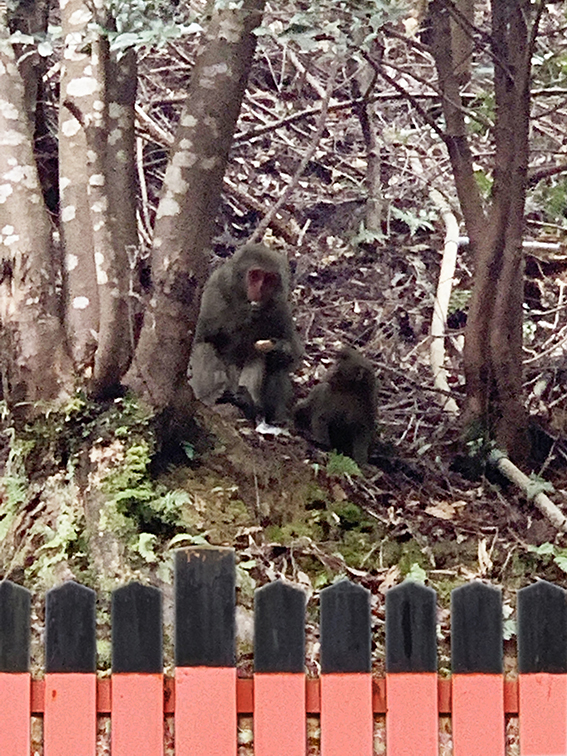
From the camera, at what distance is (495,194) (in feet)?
14.3

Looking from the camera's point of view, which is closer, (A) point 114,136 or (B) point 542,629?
(B) point 542,629

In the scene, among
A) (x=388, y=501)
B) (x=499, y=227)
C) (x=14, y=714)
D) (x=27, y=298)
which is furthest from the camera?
(x=499, y=227)

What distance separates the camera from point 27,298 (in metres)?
3.58

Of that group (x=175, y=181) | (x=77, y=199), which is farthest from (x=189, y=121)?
(x=77, y=199)

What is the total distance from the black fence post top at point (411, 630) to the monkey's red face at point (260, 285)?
2654mm

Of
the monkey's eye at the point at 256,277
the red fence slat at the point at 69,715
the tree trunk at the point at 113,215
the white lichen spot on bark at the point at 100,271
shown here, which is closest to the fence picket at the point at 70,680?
the red fence slat at the point at 69,715

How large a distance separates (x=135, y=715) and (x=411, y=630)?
58 cm

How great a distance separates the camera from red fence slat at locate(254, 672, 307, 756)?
231 cm

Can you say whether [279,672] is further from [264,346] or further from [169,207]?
[264,346]

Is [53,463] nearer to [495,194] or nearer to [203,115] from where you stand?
[203,115]

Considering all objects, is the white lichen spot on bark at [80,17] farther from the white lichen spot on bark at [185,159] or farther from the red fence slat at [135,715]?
the red fence slat at [135,715]

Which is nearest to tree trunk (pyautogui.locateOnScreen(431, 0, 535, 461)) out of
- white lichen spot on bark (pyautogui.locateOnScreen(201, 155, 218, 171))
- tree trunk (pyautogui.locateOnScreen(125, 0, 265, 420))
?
tree trunk (pyautogui.locateOnScreen(125, 0, 265, 420))

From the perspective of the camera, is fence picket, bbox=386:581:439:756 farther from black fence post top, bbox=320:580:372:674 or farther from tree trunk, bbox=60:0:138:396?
tree trunk, bbox=60:0:138:396

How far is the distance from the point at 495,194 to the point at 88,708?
2735mm
